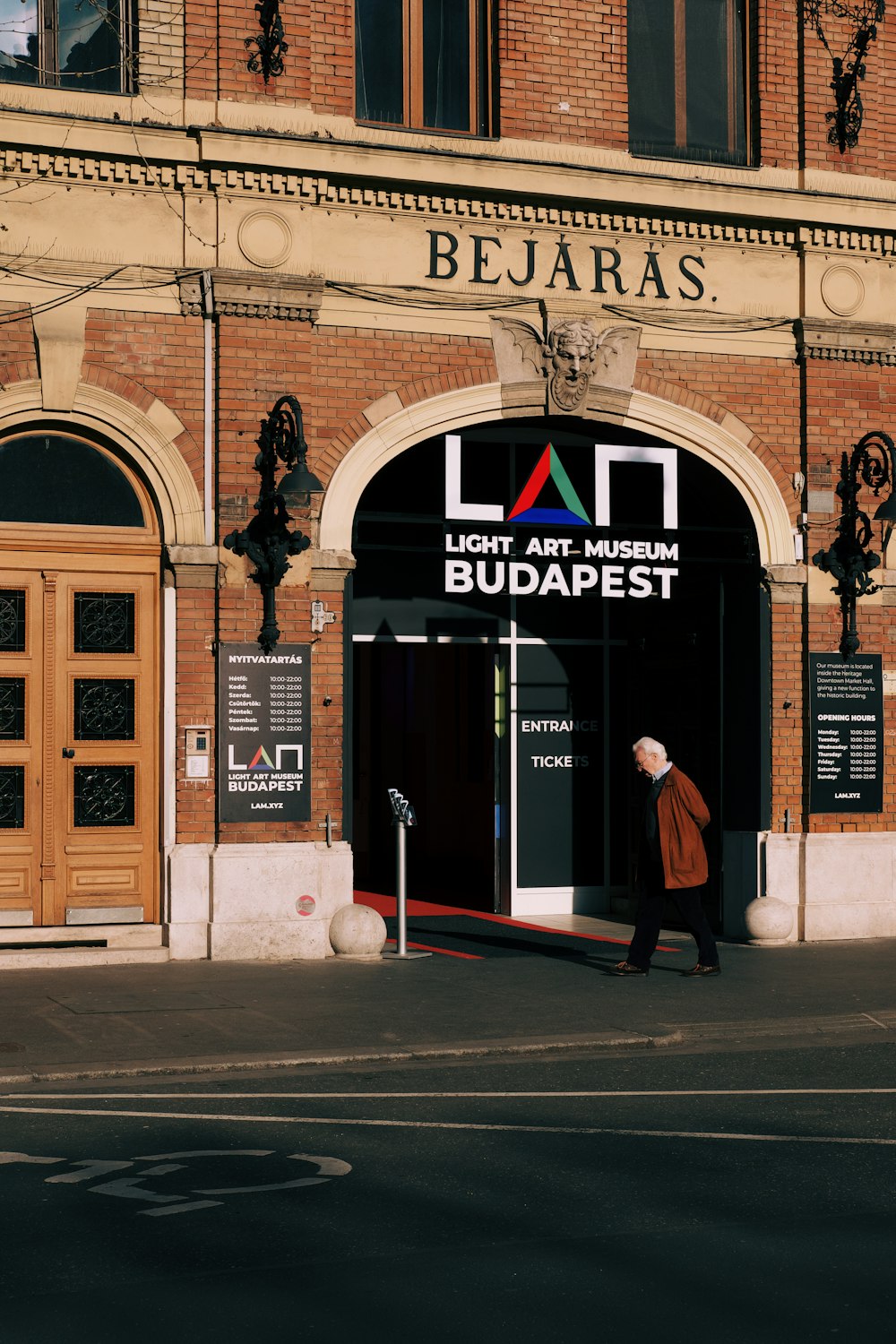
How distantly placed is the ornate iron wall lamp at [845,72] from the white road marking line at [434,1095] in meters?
9.80

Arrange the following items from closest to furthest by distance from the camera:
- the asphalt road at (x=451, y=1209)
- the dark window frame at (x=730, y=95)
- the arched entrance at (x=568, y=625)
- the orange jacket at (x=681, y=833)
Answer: the asphalt road at (x=451, y=1209)
the orange jacket at (x=681, y=833)
the arched entrance at (x=568, y=625)
the dark window frame at (x=730, y=95)

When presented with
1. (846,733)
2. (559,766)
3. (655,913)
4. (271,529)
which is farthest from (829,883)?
(271,529)

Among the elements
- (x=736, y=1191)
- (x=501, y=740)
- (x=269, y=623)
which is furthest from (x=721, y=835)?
(x=736, y=1191)

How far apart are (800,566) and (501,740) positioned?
339cm

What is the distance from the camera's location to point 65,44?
44.7 feet

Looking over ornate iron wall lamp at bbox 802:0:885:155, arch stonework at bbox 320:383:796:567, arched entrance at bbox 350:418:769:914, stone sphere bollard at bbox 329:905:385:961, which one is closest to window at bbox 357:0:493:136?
arch stonework at bbox 320:383:796:567

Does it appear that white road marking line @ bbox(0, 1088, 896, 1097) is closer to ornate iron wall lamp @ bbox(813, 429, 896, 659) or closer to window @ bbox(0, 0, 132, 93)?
ornate iron wall lamp @ bbox(813, 429, 896, 659)

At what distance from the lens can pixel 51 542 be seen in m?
13.5

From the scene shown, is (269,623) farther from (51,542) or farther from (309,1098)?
(309,1098)

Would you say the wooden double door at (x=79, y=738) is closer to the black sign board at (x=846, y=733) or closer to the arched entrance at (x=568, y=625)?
the arched entrance at (x=568, y=625)

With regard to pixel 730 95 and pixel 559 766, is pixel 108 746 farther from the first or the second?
pixel 730 95

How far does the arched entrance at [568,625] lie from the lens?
595 inches

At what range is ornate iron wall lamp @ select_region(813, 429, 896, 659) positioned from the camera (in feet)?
50.4

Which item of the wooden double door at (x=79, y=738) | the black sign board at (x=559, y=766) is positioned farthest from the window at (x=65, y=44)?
the black sign board at (x=559, y=766)
